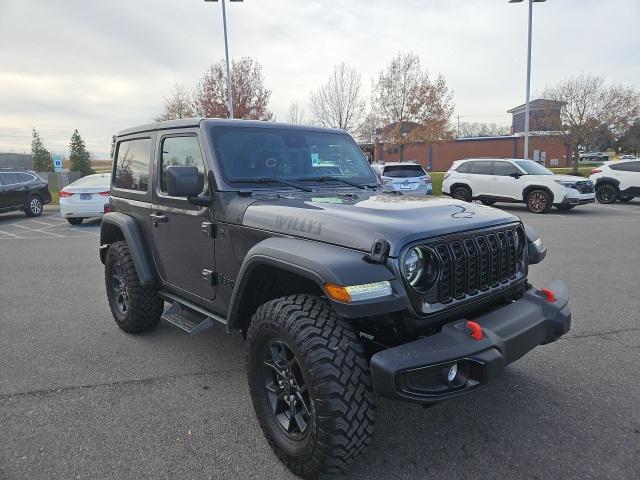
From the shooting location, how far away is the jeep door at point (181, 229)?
11.0 feet

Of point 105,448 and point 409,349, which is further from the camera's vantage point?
point 105,448

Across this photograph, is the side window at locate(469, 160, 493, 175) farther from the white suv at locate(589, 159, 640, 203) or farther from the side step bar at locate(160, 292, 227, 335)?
the side step bar at locate(160, 292, 227, 335)

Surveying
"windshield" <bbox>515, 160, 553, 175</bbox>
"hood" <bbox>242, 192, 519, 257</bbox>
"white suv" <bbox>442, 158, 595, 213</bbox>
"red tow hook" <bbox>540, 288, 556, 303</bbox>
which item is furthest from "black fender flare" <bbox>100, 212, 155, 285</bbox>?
"windshield" <bbox>515, 160, 553, 175</bbox>

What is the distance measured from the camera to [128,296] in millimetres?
4219

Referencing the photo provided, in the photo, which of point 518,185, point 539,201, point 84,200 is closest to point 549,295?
point 84,200

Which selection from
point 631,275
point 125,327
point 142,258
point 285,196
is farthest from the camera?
point 631,275

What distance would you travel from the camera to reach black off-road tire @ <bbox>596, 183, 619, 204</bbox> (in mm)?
16455

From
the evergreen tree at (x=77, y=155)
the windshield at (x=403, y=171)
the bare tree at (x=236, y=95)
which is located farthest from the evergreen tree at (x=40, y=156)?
the windshield at (x=403, y=171)

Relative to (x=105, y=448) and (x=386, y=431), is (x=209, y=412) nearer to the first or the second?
(x=105, y=448)

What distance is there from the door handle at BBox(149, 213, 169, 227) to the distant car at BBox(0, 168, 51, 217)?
12.9m

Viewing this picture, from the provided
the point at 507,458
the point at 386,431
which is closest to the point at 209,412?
the point at 386,431

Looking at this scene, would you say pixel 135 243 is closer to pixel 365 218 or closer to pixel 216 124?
pixel 216 124

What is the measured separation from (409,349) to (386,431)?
3.09 ft

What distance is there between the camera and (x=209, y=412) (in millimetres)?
3066
